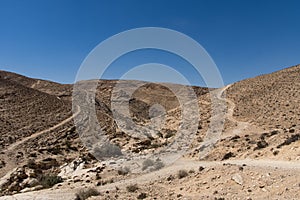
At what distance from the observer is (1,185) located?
2097cm

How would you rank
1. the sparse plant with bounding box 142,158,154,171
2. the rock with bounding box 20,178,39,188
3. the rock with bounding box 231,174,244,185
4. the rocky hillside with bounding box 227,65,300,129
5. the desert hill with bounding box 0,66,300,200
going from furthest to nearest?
the rocky hillside with bounding box 227,65,300,129, the sparse plant with bounding box 142,158,154,171, the rock with bounding box 20,178,39,188, the desert hill with bounding box 0,66,300,200, the rock with bounding box 231,174,244,185

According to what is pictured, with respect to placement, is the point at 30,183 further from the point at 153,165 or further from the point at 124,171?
the point at 153,165

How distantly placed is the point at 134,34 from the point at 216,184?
39.0 ft

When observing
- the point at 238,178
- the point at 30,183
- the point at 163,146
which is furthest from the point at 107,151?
the point at 238,178

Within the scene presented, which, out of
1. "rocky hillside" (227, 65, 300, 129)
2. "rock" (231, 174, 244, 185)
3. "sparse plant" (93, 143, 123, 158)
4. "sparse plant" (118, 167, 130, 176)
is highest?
"rocky hillside" (227, 65, 300, 129)

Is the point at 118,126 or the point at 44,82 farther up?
the point at 44,82

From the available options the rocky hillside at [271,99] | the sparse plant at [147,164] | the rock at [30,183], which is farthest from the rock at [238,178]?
the rocky hillside at [271,99]

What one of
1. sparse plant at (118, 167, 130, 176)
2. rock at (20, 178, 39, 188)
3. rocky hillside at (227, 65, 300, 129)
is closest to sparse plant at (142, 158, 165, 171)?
sparse plant at (118, 167, 130, 176)

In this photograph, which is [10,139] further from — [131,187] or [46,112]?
[131,187]

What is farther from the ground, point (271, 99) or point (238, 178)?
point (271, 99)

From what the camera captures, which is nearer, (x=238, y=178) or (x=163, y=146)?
(x=238, y=178)

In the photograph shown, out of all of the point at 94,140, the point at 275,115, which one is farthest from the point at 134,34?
the point at 275,115

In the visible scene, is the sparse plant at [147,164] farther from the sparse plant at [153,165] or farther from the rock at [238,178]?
the rock at [238,178]

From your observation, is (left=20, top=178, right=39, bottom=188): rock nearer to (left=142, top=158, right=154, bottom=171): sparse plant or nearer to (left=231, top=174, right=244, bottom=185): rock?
(left=142, top=158, right=154, bottom=171): sparse plant
